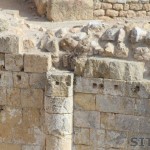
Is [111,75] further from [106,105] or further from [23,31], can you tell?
[23,31]

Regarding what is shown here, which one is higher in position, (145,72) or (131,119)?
(145,72)

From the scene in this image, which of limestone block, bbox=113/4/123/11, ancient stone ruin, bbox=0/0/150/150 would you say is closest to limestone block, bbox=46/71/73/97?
ancient stone ruin, bbox=0/0/150/150

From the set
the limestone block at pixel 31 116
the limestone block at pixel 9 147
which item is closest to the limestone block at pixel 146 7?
the limestone block at pixel 31 116

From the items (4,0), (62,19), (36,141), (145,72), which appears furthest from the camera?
(4,0)

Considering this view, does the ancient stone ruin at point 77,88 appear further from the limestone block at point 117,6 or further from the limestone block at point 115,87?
the limestone block at point 117,6

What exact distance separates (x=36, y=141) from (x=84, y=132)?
3.06 ft

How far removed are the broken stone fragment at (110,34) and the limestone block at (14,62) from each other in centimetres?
154

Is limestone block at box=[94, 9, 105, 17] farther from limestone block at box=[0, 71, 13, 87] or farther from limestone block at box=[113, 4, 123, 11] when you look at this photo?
limestone block at box=[0, 71, 13, 87]

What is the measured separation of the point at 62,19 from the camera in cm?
1055

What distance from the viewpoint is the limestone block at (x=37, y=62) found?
334 inches

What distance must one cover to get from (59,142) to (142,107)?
1598mm

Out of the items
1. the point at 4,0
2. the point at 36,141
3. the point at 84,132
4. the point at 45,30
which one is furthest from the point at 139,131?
the point at 4,0

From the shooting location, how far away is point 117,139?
28.0 ft

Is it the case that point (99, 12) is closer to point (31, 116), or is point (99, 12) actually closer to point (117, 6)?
point (117, 6)
